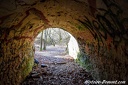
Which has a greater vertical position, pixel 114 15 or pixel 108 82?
pixel 114 15

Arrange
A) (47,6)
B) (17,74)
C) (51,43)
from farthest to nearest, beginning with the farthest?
(51,43)
(17,74)
(47,6)

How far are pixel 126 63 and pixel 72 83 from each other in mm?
3442

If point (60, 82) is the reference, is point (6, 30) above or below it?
above

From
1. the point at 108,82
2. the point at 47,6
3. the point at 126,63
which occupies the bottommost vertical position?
the point at 108,82

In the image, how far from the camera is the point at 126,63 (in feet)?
9.30

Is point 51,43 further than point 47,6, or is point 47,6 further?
point 51,43

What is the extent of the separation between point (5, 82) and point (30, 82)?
2.04 metres

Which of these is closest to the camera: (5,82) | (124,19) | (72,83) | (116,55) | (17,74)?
(124,19)

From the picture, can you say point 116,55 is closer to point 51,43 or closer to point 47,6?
point 47,6

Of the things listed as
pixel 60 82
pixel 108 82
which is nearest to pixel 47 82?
pixel 60 82

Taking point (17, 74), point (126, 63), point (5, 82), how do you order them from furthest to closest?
point (17, 74)
point (5, 82)
point (126, 63)

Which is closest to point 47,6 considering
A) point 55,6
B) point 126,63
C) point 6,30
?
point 55,6

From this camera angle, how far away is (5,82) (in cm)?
412

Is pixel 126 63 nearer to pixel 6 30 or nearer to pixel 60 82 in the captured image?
pixel 6 30
